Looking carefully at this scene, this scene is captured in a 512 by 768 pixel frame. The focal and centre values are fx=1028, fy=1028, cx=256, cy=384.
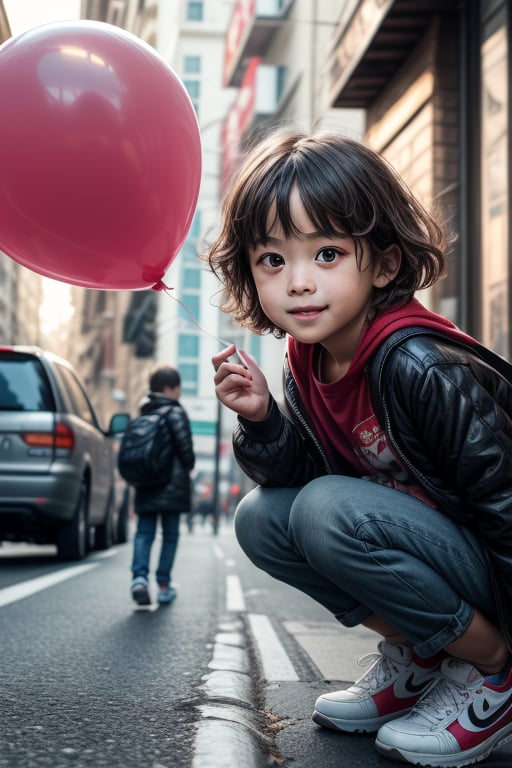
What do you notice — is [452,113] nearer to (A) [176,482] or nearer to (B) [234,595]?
(A) [176,482]

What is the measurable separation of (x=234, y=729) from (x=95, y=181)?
1.27 metres

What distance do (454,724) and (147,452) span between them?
3.82 metres

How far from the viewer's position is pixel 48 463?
7301 mm

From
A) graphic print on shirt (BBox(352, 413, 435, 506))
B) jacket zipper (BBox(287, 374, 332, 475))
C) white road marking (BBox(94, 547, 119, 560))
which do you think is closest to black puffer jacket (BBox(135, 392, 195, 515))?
white road marking (BBox(94, 547, 119, 560))

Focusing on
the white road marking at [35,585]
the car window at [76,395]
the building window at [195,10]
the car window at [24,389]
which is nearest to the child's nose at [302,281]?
the white road marking at [35,585]

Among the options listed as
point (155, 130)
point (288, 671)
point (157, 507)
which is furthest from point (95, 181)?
point (157, 507)

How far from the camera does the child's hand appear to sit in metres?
2.20

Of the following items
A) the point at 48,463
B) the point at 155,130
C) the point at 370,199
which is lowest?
the point at 48,463

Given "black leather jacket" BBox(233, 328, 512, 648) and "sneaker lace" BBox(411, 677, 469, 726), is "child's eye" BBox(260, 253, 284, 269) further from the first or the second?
"sneaker lace" BBox(411, 677, 469, 726)

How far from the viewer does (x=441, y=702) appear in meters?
2.08

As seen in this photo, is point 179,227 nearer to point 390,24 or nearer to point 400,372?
point 400,372

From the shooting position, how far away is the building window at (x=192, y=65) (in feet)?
174

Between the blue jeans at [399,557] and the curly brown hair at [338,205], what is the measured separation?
430mm

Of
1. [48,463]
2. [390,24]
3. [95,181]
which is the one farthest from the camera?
[390,24]
